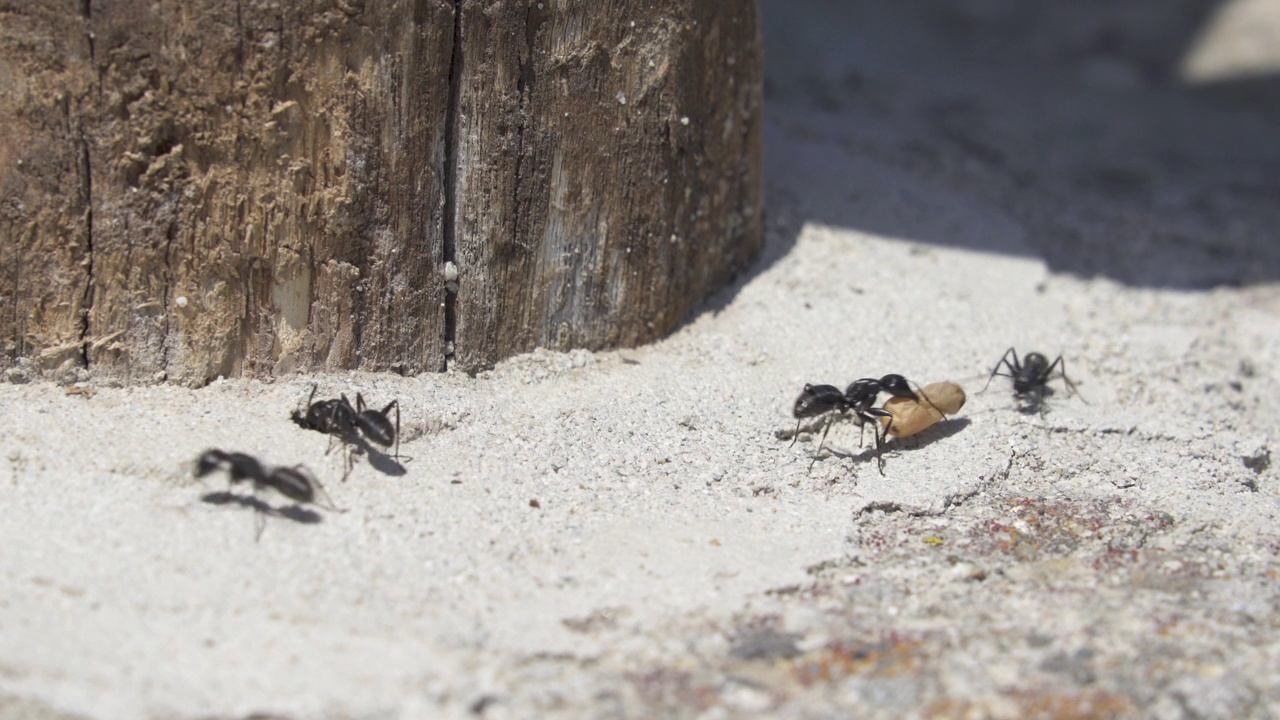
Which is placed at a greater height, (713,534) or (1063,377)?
(1063,377)

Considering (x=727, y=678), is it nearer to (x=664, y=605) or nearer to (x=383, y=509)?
(x=664, y=605)

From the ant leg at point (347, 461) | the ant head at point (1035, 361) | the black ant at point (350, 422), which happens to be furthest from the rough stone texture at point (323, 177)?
the ant head at point (1035, 361)

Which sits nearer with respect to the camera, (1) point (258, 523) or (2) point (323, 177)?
(1) point (258, 523)

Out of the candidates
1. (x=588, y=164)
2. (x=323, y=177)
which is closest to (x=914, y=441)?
(x=588, y=164)

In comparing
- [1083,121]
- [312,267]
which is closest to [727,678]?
[312,267]

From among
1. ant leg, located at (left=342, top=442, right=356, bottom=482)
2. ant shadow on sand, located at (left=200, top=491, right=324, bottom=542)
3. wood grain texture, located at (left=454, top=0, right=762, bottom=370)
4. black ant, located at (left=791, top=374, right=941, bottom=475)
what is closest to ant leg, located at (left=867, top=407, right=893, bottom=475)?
black ant, located at (left=791, top=374, right=941, bottom=475)

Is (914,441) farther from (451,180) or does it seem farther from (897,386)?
(451,180)

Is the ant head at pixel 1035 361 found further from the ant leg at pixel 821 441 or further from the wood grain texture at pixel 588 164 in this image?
the wood grain texture at pixel 588 164
